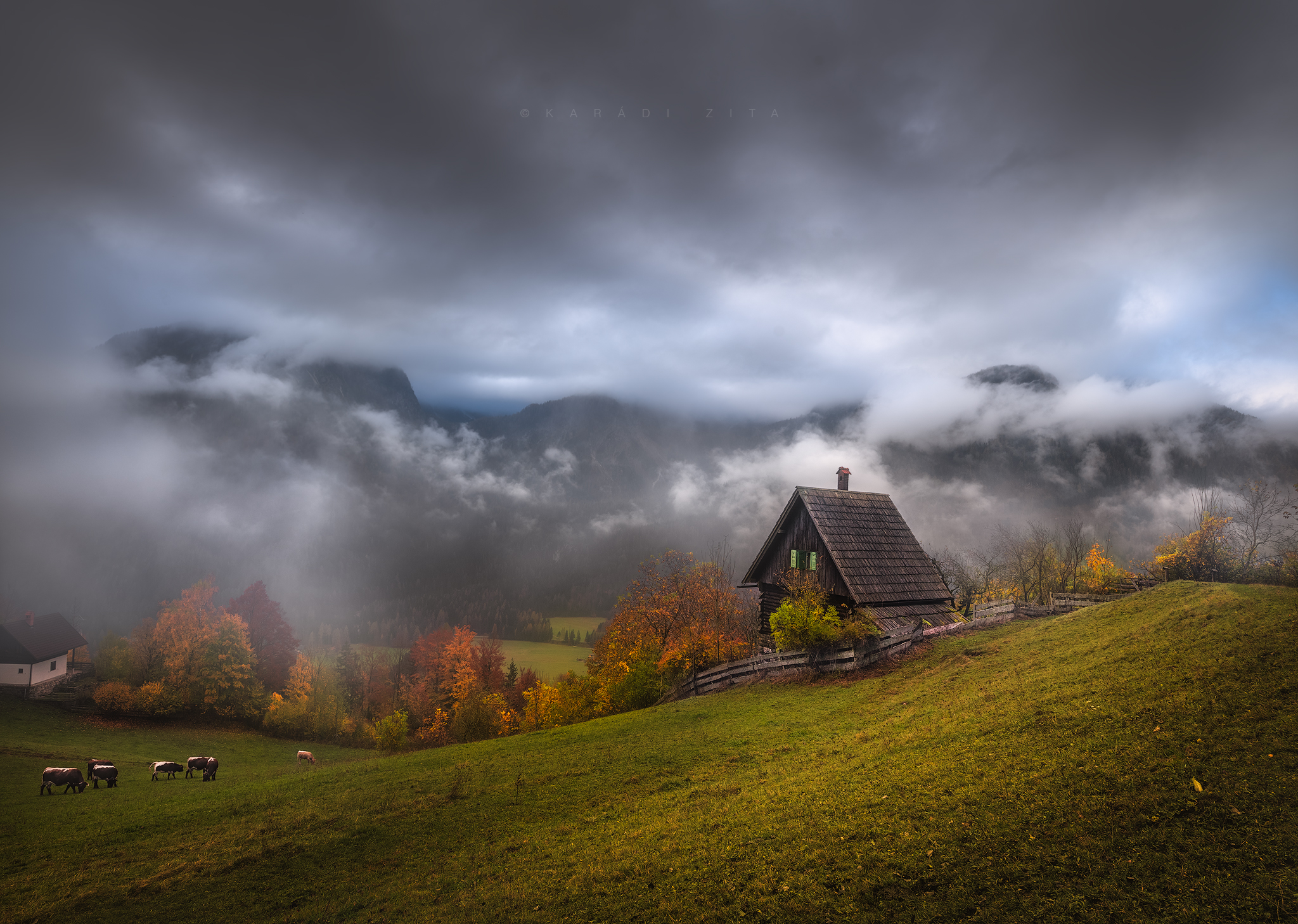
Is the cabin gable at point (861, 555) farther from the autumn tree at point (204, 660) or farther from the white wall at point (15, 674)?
the autumn tree at point (204, 660)

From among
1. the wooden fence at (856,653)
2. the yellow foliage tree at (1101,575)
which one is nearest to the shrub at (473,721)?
the wooden fence at (856,653)

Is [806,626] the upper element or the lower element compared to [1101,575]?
upper

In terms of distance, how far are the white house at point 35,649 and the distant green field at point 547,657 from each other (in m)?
77.4

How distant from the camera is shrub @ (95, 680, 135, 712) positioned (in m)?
38.6

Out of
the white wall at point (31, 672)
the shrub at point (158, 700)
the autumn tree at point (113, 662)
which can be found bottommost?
the shrub at point (158, 700)

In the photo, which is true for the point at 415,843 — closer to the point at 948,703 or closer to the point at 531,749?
the point at 531,749

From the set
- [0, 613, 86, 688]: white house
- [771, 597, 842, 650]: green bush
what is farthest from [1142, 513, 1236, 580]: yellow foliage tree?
[0, 613, 86, 688]: white house

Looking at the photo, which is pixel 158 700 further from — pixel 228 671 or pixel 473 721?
pixel 473 721

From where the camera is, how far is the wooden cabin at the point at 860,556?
85.0ft

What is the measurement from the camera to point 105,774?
2164cm

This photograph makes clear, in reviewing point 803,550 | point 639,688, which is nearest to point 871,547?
point 803,550

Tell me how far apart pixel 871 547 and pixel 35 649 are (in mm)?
57995

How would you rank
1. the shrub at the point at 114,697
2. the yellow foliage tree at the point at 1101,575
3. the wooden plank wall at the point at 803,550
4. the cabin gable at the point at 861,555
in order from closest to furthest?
1. the cabin gable at the point at 861,555
2. the yellow foliage tree at the point at 1101,575
3. the wooden plank wall at the point at 803,550
4. the shrub at the point at 114,697

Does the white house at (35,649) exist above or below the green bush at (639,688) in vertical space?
above
